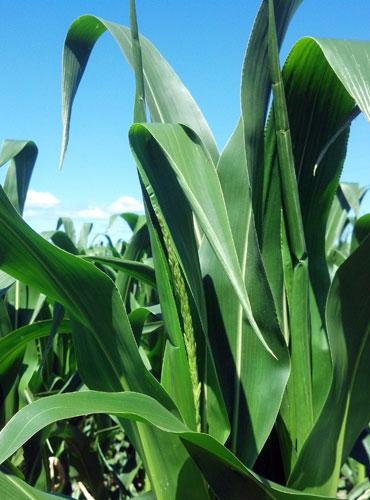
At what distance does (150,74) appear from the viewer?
0.65 meters

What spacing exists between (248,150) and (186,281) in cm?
13

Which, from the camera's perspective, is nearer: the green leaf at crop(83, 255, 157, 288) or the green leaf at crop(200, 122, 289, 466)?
the green leaf at crop(200, 122, 289, 466)

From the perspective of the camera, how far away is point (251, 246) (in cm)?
51

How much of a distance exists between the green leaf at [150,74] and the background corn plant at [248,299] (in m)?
0.04

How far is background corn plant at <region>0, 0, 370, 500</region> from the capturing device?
476 mm

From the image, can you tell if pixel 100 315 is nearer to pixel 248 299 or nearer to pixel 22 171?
pixel 248 299

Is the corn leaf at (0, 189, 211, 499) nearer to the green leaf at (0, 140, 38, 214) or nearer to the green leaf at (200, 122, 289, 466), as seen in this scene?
the green leaf at (200, 122, 289, 466)

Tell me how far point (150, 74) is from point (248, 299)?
1.09ft

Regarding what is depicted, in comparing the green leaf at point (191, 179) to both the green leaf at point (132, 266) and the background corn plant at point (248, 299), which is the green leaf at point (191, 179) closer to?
the background corn plant at point (248, 299)

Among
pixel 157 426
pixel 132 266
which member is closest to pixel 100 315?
pixel 157 426

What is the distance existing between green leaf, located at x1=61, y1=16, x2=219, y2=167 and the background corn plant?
38mm

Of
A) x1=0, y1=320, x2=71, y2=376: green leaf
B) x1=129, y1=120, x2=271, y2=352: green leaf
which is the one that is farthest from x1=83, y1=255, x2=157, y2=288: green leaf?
x1=129, y1=120, x2=271, y2=352: green leaf

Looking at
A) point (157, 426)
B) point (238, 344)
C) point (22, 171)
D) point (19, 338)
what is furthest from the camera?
point (22, 171)

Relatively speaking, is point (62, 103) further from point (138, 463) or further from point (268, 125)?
point (138, 463)
